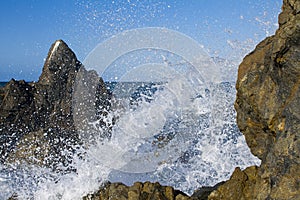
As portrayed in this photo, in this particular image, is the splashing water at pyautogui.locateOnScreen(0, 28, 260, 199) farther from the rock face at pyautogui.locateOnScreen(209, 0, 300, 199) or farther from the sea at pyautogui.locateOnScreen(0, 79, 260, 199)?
the rock face at pyautogui.locateOnScreen(209, 0, 300, 199)

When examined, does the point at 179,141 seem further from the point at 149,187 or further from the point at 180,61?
the point at 149,187

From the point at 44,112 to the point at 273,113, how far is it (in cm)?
1734

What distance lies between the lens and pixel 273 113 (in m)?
3.65

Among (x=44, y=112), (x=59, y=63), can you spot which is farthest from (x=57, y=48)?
(x=44, y=112)

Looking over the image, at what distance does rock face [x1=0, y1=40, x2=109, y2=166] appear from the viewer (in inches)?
576

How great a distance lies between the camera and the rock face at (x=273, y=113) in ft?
10.5

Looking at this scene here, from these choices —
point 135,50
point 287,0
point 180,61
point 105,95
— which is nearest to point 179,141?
point 180,61

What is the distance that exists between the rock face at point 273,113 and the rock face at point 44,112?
1021 centimetres

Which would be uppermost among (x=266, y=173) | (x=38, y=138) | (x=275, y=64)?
(x=38, y=138)

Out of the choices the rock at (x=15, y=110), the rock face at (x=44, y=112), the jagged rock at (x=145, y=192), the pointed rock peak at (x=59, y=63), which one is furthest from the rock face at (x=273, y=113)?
the pointed rock peak at (x=59, y=63)

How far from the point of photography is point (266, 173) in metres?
3.42

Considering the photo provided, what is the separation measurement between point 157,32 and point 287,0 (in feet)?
16.5

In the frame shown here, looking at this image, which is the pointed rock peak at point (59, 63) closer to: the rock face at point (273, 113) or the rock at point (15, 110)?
the rock at point (15, 110)

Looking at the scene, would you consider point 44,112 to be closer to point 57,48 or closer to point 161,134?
point 57,48
